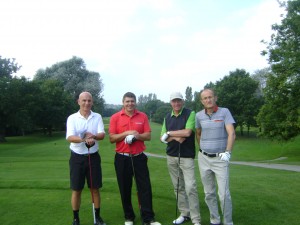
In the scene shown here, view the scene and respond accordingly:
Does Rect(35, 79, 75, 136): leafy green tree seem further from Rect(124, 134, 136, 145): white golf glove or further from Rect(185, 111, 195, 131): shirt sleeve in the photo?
Rect(185, 111, 195, 131): shirt sleeve

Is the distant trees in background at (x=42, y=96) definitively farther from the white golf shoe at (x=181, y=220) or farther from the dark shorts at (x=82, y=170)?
the white golf shoe at (x=181, y=220)

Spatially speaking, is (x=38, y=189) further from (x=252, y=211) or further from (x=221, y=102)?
(x=221, y=102)

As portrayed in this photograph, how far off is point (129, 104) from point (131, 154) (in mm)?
825

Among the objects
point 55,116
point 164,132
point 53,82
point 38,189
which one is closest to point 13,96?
point 55,116

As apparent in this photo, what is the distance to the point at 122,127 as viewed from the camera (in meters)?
5.54

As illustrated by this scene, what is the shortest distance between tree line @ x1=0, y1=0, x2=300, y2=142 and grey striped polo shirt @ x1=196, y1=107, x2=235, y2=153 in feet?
6.69

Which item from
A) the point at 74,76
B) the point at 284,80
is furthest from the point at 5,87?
the point at 284,80

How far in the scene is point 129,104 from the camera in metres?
5.48

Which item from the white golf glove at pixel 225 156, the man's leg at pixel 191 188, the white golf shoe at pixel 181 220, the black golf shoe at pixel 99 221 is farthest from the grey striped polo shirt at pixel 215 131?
the black golf shoe at pixel 99 221

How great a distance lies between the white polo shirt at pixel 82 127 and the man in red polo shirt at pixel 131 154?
9.8 inches

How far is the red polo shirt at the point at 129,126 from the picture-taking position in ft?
18.1

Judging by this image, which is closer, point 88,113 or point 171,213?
point 88,113

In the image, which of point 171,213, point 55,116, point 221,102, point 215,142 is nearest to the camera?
point 215,142

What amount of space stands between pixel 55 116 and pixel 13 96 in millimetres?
12725
